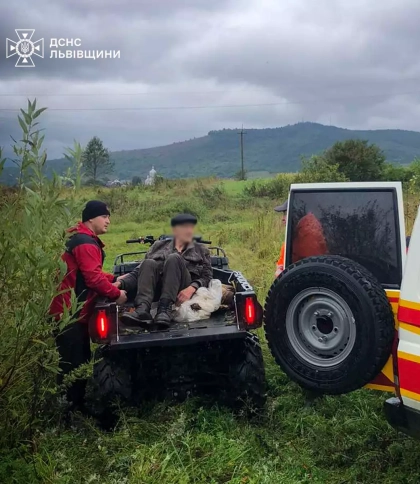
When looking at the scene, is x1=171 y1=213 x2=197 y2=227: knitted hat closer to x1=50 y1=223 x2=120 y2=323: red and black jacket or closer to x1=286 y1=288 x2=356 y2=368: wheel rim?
x1=50 y1=223 x2=120 y2=323: red and black jacket

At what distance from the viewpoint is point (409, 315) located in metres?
2.96

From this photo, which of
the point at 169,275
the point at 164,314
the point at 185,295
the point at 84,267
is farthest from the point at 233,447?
the point at 84,267

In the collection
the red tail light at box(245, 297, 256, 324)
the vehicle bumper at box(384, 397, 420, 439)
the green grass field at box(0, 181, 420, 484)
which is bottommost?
the green grass field at box(0, 181, 420, 484)

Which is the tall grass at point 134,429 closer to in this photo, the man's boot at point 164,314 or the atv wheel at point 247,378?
the atv wheel at point 247,378

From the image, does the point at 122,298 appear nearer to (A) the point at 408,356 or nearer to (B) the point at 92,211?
(B) the point at 92,211

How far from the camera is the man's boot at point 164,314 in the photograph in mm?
4520

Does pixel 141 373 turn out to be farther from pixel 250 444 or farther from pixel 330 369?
pixel 330 369

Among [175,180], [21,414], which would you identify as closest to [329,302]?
[21,414]

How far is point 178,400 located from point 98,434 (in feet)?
2.28

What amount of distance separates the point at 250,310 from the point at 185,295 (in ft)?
2.59

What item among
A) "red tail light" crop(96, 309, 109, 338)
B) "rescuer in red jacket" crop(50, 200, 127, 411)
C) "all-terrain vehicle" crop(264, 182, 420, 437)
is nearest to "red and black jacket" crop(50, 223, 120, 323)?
"rescuer in red jacket" crop(50, 200, 127, 411)

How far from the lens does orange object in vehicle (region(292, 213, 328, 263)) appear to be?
14.6 ft

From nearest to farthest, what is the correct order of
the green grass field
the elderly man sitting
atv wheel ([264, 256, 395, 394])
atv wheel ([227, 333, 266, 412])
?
atv wheel ([264, 256, 395, 394]) < the green grass field < atv wheel ([227, 333, 266, 412]) < the elderly man sitting

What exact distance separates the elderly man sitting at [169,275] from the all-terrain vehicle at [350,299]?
981 millimetres
